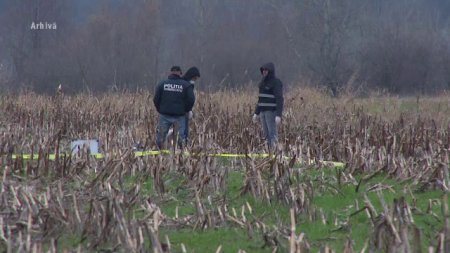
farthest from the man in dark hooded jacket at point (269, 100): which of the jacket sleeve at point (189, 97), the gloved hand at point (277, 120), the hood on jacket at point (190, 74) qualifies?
the jacket sleeve at point (189, 97)

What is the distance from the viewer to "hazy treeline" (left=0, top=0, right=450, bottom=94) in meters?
38.7

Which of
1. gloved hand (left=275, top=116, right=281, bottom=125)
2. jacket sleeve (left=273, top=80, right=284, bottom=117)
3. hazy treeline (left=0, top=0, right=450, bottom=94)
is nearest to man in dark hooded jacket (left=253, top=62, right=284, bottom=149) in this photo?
jacket sleeve (left=273, top=80, right=284, bottom=117)

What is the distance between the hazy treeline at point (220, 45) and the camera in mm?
38688

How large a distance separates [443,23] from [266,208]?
54312 millimetres

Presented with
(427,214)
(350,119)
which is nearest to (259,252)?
(427,214)

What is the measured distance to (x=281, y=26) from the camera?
153 feet

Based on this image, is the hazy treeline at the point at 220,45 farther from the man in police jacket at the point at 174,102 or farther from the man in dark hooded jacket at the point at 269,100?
the man in police jacket at the point at 174,102

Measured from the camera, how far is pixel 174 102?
11977 mm

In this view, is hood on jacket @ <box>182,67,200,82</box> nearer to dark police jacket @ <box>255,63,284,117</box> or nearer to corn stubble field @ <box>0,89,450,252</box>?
corn stubble field @ <box>0,89,450,252</box>

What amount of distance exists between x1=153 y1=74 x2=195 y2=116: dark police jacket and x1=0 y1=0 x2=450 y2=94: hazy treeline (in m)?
22.6

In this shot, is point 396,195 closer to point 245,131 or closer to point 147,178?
point 147,178

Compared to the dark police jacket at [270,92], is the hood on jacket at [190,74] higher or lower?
higher

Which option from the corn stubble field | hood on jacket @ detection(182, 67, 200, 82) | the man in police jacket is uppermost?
hood on jacket @ detection(182, 67, 200, 82)

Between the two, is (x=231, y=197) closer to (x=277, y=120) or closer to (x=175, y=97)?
(x=175, y=97)
